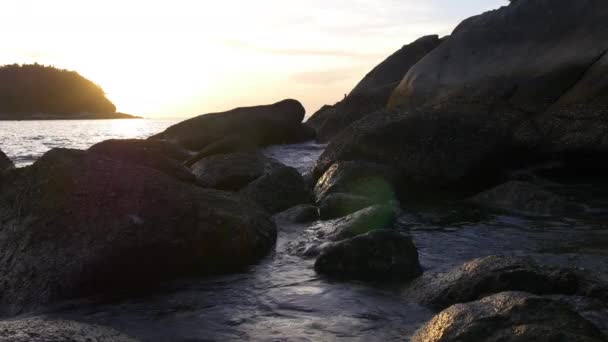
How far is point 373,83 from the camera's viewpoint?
27.0 meters

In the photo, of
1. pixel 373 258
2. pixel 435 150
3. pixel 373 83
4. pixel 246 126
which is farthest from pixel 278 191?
pixel 373 83

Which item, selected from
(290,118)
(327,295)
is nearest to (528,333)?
(327,295)

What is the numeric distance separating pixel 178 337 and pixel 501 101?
35.9ft

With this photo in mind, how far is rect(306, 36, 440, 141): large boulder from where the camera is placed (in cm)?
2502

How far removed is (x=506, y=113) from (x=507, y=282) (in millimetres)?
8711

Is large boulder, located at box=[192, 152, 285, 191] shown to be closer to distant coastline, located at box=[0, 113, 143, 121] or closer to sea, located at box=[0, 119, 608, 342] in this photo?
sea, located at box=[0, 119, 608, 342]

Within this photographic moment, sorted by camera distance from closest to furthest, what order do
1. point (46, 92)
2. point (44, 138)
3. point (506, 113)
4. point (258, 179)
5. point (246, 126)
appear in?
point (258, 179) < point (506, 113) < point (246, 126) < point (44, 138) < point (46, 92)

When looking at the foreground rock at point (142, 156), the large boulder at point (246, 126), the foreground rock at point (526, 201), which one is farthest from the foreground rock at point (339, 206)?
the large boulder at point (246, 126)

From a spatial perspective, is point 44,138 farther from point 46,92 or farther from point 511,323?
point 46,92

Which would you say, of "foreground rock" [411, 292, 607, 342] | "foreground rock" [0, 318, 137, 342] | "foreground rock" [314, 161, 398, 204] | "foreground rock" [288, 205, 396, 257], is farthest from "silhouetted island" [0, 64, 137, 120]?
"foreground rock" [411, 292, 607, 342]

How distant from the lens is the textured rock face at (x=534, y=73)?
11.7 metres

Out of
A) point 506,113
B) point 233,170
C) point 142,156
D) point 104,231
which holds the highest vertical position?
point 506,113

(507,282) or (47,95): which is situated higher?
(47,95)

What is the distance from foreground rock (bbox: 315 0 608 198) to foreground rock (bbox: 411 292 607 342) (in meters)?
7.53
